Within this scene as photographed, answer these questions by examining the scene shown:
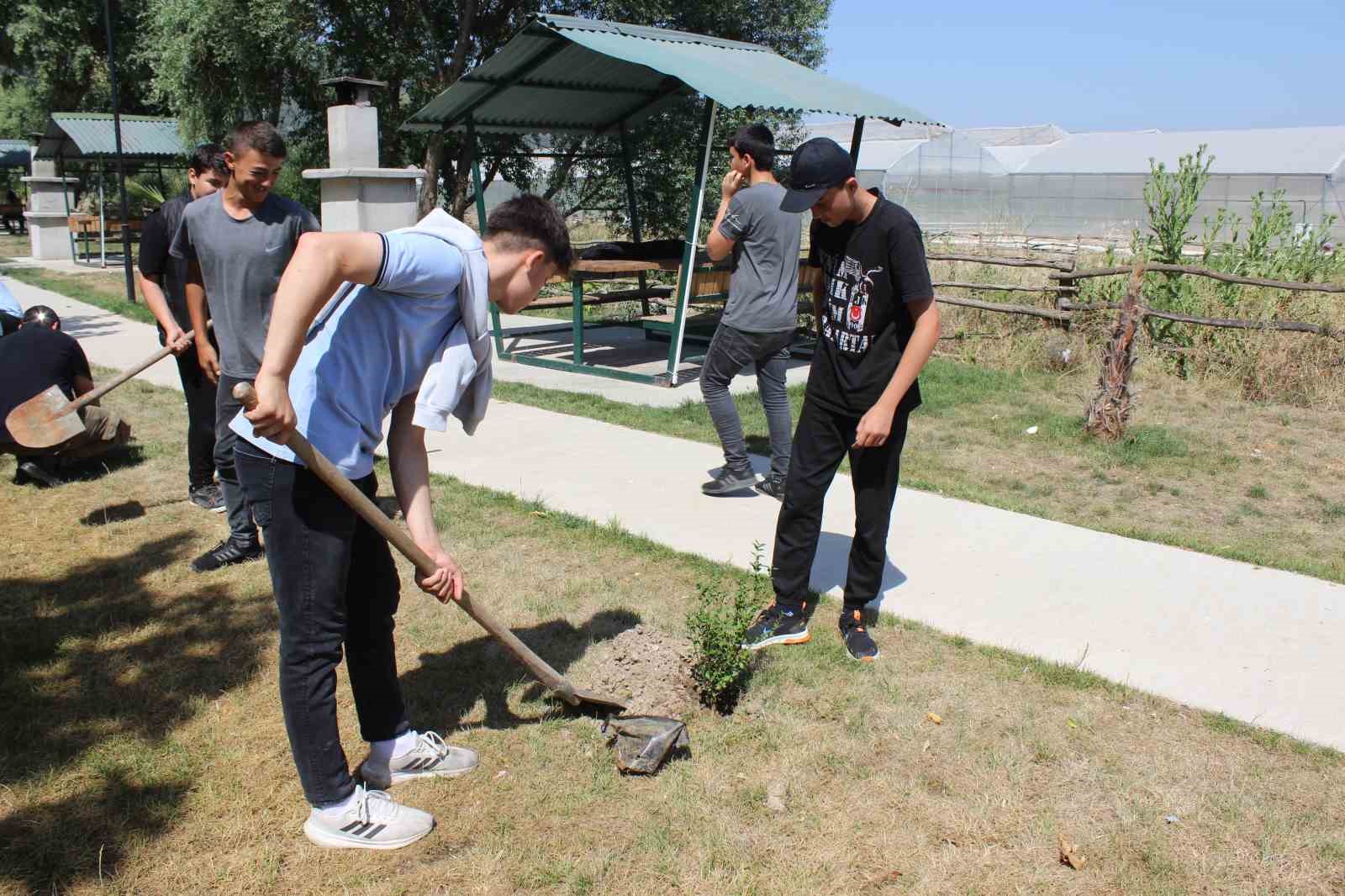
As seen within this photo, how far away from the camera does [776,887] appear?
270cm

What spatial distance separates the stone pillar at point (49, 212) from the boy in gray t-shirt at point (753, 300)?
19396 millimetres

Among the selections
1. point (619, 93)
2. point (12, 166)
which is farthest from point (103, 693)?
point (12, 166)

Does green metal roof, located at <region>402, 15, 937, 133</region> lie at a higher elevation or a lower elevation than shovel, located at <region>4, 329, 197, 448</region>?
higher

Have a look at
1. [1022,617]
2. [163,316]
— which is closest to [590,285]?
[163,316]

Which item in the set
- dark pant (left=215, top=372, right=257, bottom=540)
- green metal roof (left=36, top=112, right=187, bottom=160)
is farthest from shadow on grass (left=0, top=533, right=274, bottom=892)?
green metal roof (left=36, top=112, right=187, bottom=160)

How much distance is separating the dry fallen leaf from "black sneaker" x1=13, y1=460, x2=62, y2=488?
5.63m

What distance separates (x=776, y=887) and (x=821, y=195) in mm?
2143

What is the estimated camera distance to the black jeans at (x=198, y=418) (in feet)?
17.2

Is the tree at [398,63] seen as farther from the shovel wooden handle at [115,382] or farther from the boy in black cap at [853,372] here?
the boy in black cap at [853,372]

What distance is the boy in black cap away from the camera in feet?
11.8

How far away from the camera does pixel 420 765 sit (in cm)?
314

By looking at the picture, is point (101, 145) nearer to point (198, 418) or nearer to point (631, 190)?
point (631, 190)

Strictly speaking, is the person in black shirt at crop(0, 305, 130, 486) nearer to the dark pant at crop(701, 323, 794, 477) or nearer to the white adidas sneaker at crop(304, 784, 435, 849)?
the dark pant at crop(701, 323, 794, 477)

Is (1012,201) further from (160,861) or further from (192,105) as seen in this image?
(160,861)
